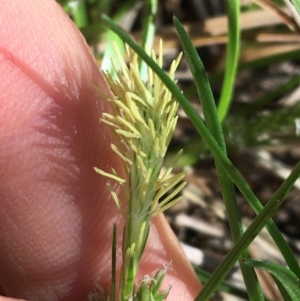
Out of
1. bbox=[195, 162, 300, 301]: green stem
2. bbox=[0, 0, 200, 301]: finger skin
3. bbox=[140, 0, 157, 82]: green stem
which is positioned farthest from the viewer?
bbox=[140, 0, 157, 82]: green stem

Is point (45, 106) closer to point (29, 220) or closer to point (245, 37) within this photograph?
point (29, 220)

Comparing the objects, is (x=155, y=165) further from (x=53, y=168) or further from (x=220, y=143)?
(x=53, y=168)

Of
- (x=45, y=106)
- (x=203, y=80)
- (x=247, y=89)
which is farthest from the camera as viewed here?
(x=247, y=89)

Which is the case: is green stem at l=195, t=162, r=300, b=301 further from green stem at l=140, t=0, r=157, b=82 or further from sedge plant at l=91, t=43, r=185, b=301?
green stem at l=140, t=0, r=157, b=82

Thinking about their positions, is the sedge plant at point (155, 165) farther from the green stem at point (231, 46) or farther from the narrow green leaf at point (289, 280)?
the green stem at point (231, 46)

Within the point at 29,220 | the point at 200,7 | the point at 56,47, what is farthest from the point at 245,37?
the point at 29,220

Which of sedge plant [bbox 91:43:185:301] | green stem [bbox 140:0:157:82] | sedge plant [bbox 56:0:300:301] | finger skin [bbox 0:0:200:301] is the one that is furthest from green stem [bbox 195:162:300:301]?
green stem [bbox 140:0:157:82]

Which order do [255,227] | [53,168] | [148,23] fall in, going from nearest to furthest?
1. [255,227]
2. [53,168]
3. [148,23]

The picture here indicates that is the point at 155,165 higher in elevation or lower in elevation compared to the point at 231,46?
lower

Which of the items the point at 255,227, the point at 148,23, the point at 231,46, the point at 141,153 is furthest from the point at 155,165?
the point at 148,23
